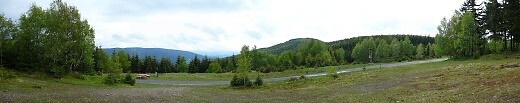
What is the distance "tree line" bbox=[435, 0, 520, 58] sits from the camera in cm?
5741

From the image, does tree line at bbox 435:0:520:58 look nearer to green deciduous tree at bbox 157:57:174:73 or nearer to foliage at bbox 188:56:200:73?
foliage at bbox 188:56:200:73

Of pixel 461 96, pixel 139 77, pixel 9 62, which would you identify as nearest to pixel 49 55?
pixel 9 62

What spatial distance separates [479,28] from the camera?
62.9 metres

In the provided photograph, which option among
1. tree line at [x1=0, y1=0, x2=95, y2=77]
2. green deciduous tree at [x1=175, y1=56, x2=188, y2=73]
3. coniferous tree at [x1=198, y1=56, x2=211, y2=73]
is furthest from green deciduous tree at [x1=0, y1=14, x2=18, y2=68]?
green deciduous tree at [x1=175, y1=56, x2=188, y2=73]

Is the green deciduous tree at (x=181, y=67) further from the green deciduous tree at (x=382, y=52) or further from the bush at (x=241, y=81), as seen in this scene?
the bush at (x=241, y=81)

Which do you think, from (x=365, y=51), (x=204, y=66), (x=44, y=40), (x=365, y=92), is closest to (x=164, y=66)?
(x=204, y=66)

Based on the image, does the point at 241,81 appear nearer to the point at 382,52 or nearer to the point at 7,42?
the point at 7,42

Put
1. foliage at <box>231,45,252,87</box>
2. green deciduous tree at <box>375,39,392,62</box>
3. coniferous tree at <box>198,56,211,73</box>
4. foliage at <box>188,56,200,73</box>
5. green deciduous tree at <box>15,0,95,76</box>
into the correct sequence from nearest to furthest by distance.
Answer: green deciduous tree at <box>15,0,95,76</box> → foliage at <box>231,45,252,87</box> → green deciduous tree at <box>375,39,392,62</box> → foliage at <box>188,56,200,73</box> → coniferous tree at <box>198,56,211,73</box>

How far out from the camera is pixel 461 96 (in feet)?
61.1

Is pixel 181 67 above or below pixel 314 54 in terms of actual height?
below

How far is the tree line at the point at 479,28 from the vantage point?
57.4 metres

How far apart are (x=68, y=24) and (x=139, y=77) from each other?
22.7 m

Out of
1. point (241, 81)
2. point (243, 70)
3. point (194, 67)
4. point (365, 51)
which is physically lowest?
point (194, 67)

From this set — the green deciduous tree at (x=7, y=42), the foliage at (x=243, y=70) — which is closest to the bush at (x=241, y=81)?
the foliage at (x=243, y=70)
